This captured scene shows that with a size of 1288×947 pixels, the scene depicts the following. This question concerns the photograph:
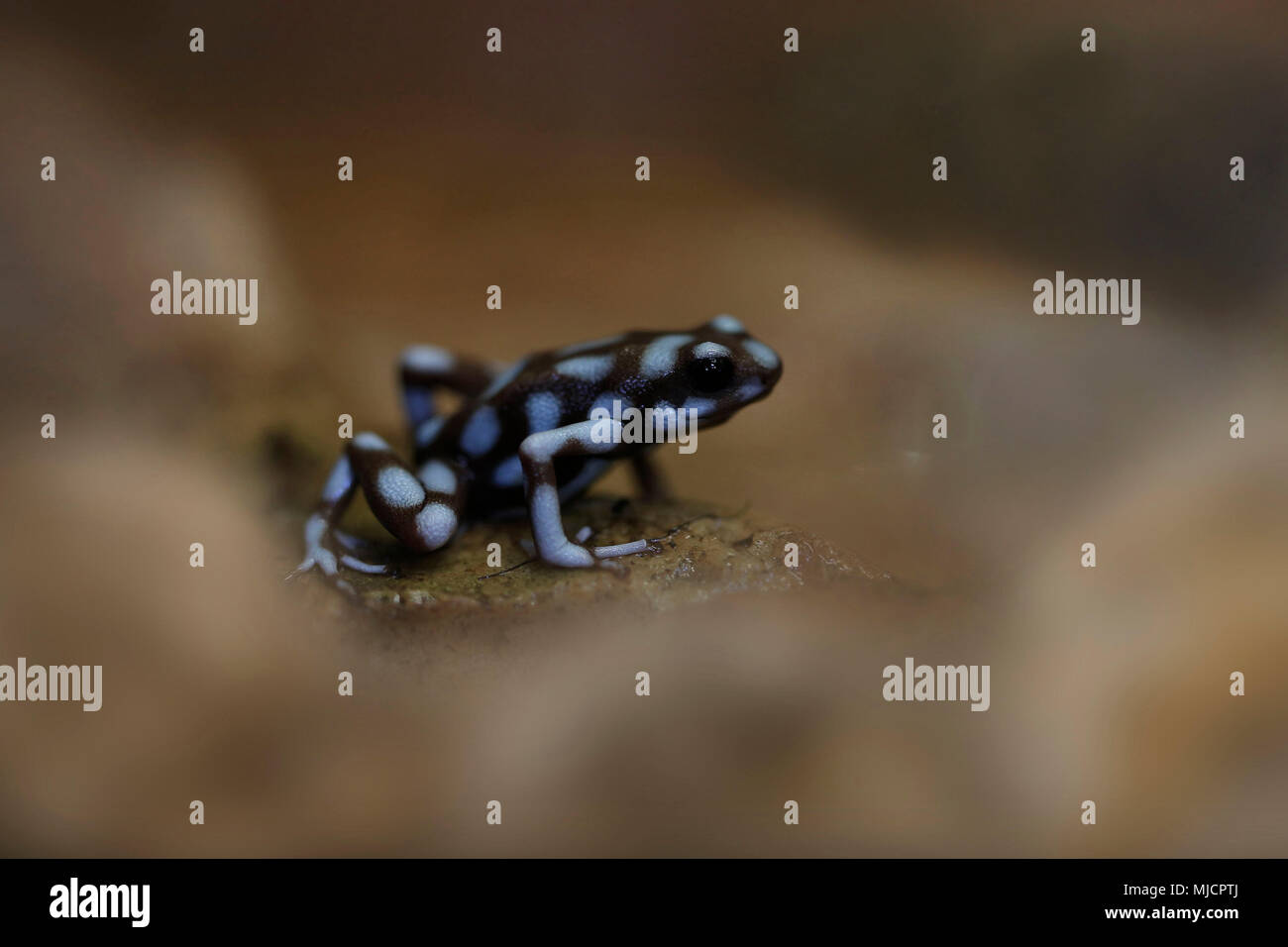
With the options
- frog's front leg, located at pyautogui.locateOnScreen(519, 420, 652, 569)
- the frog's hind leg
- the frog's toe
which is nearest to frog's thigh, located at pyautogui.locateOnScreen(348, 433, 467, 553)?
frog's front leg, located at pyautogui.locateOnScreen(519, 420, 652, 569)

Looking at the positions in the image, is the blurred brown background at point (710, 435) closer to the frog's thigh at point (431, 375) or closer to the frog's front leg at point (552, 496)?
the frog's front leg at point (552, 496)

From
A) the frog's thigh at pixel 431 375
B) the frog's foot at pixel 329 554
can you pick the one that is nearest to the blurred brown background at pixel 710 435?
the frog's foot at pixel 329 554

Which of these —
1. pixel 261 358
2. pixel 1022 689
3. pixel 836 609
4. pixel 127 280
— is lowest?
pixel 1022 689

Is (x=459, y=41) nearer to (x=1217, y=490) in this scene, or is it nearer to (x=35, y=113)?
(x=35, y=113)

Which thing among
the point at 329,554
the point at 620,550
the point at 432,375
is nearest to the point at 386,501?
the point at 329,554

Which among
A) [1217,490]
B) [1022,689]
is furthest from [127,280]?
[1217,490]
